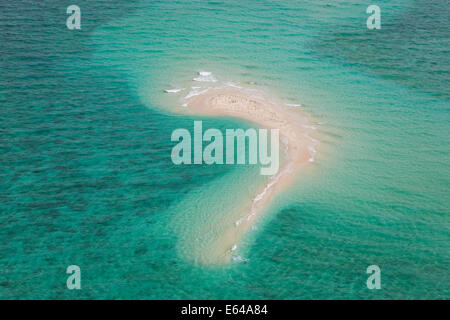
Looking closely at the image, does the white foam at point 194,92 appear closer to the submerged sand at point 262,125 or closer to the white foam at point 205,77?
the submerged sand at point 262,125

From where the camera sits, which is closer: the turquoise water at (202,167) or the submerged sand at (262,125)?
the turquoise water at (202,167)

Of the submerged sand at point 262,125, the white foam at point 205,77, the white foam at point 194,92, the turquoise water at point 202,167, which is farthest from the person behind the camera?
the white foam at point 205,77

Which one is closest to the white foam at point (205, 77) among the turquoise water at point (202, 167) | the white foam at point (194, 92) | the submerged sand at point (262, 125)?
the turquoise water at point (202, 167)

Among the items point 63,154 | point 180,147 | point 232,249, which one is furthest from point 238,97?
point 232,249

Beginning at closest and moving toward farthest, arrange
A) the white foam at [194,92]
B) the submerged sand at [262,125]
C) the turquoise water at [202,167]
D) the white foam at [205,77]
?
the turquoise water at [202,167] < the submerged sand at [262,125] < the white foam at [194,92] < the white foam at [205,77]

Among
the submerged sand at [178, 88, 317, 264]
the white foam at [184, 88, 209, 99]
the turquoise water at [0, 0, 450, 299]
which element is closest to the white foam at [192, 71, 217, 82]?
the turquoise water at [0, 0, 450, 299]

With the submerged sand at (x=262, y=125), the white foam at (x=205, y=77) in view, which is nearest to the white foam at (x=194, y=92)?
the submerged sand at (x=262, y=125)

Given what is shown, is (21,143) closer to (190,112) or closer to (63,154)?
(63,154)

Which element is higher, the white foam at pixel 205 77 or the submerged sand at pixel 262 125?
the white foam at pixel 205 77
